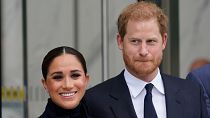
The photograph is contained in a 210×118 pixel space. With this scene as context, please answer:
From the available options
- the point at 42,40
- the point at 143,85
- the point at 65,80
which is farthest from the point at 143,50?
the point at 42,40

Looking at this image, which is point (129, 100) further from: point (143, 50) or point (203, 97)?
point (203, 97)

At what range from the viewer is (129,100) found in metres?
2.82

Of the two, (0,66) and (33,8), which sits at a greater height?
(33,8)

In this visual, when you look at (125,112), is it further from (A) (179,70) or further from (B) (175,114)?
(A) (179,70)

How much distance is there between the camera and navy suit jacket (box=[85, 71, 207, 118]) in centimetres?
280

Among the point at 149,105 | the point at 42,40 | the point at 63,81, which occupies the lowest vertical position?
the point at 149,105

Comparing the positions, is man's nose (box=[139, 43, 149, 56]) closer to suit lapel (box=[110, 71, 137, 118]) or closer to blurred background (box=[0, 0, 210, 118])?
suit lapel (box=[110, 71, 137, 118])

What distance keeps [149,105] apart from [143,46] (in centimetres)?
29

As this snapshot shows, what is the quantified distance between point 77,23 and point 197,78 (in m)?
1.92

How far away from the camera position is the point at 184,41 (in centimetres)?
494

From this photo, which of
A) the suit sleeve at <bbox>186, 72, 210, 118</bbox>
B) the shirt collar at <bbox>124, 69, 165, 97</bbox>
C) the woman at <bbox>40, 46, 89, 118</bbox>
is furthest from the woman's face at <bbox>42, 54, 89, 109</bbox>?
the suit sleeve at <bbox>186, 72, 210, 118</bbox>

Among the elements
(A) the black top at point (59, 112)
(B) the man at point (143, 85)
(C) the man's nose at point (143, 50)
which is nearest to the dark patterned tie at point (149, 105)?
(B) the man at point (143, 85)

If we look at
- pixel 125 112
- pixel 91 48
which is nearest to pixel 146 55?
pixel 125 112

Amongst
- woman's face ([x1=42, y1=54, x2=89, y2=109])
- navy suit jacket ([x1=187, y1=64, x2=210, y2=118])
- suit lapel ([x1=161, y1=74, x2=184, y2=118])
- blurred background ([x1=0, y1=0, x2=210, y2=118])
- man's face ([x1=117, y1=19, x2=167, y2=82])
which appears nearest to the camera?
woman's face ([x1=42, y1=54, x2=89, y2=109])
